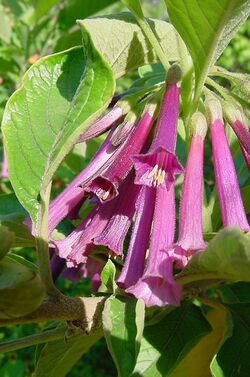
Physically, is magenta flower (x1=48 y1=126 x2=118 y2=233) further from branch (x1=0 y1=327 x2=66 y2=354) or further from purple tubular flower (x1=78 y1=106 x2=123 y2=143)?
branch (x1=0 y1=327 x2=66 y2=354)

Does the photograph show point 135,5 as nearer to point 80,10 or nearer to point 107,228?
point 107,228

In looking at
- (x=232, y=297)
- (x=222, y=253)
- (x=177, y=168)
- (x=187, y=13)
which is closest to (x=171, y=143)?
(x=177, y=168)

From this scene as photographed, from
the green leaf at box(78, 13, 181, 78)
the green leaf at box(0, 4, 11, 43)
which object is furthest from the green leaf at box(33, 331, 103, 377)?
the green leaf at box(0, 4, 11, 43)

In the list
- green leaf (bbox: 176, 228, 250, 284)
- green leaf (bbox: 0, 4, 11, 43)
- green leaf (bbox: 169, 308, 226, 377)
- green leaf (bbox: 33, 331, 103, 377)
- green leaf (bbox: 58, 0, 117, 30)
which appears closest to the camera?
green leaf (bbox: 176, 228, 250, 284)

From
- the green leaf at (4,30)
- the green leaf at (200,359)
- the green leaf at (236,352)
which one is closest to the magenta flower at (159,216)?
the green leaf at (236,352)

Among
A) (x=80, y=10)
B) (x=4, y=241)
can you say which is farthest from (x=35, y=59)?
(x=4, y=241)

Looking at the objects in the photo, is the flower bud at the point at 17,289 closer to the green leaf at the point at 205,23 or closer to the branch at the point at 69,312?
the branch at the point at 69,312
